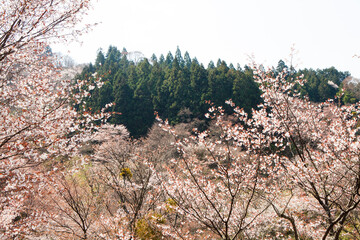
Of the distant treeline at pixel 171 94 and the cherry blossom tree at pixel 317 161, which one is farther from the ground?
the distant treeline at pixel 171 94

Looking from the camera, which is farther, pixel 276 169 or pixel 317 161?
pixel 276 169

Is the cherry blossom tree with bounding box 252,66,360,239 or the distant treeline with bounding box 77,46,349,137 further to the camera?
the distant treeline with bounding box 77,46,349,137

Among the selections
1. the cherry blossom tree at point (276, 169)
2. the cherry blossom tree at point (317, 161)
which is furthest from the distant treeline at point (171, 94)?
the cherry blossom tree at point (317, 161)

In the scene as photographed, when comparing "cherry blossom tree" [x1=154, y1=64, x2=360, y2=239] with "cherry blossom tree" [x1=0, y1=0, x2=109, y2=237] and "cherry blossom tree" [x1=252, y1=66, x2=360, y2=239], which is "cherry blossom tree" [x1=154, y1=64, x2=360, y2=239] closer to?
"cherry blossom tree" [x1=252, y1=66, x2=360, y2=239]

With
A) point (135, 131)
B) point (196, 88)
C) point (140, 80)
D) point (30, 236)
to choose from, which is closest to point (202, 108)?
point (196, 88)

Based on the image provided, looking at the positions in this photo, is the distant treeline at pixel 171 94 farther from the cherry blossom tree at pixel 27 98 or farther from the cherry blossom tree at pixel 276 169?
the cherry blossom tree at pixel 27 98

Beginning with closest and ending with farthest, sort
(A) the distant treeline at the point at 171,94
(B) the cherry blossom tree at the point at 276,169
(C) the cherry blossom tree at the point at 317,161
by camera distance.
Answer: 1. (B) the cherry blossom tree at the point at 276,169
2. (C) the cherry blossom tree at the point at 317,161
3. (A) the distant treeline at the point at 171,94

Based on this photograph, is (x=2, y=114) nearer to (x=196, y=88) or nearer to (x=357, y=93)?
(x=196, y=88)

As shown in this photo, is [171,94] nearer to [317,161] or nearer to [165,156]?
[165,156]

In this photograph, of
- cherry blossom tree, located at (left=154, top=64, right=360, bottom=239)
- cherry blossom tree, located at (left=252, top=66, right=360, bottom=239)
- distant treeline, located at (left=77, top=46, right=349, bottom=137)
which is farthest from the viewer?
distant treeline, located at (left=77, top=46, right=349, bottom=137)

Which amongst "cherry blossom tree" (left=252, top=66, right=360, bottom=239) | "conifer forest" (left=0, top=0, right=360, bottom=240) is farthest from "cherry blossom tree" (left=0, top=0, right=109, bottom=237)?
"cherry blossom tree" (left=252, top=66, right=360, bottom=239)

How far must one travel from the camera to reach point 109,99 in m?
30.2

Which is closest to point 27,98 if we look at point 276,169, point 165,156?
point 276,169

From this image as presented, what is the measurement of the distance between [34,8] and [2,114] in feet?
6.76
